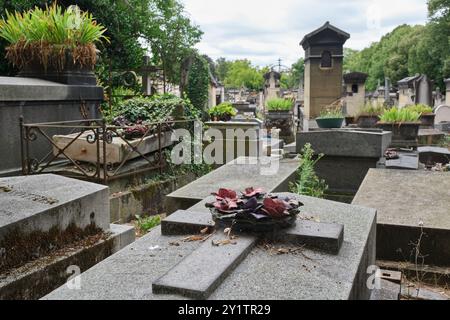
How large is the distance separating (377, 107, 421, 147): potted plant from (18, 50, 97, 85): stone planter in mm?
6109

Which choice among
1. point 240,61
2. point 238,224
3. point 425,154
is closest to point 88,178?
point 238,224

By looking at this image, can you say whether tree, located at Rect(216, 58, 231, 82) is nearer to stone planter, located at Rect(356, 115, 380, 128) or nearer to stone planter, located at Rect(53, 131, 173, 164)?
stone planter, located at Rect(356, 115, 380, 128)

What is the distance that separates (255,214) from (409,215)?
206 centimetres

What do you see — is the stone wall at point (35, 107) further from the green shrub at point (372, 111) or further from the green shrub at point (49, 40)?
the green shrub at point (372, 111)

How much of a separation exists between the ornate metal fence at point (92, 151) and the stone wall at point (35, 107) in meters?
0.13

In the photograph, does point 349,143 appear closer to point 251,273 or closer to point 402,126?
point 402,126

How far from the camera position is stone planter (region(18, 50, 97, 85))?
7465 mm

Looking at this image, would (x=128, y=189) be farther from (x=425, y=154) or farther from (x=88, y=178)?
(x=425, y=154)

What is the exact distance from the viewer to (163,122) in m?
7.66

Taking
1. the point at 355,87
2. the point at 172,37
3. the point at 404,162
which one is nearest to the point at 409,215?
the point at 404,162

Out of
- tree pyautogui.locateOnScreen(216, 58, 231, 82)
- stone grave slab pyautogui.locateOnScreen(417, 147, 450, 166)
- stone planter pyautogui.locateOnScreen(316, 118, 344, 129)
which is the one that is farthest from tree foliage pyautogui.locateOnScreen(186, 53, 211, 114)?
tree pyautogui.locateOnScreen(216, 58, 231, 82)

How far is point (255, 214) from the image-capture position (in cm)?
273

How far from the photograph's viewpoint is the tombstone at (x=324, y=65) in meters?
17.4

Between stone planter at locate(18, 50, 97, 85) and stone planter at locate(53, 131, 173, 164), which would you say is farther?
stone planter at locate(18, 50, 97, 85)
